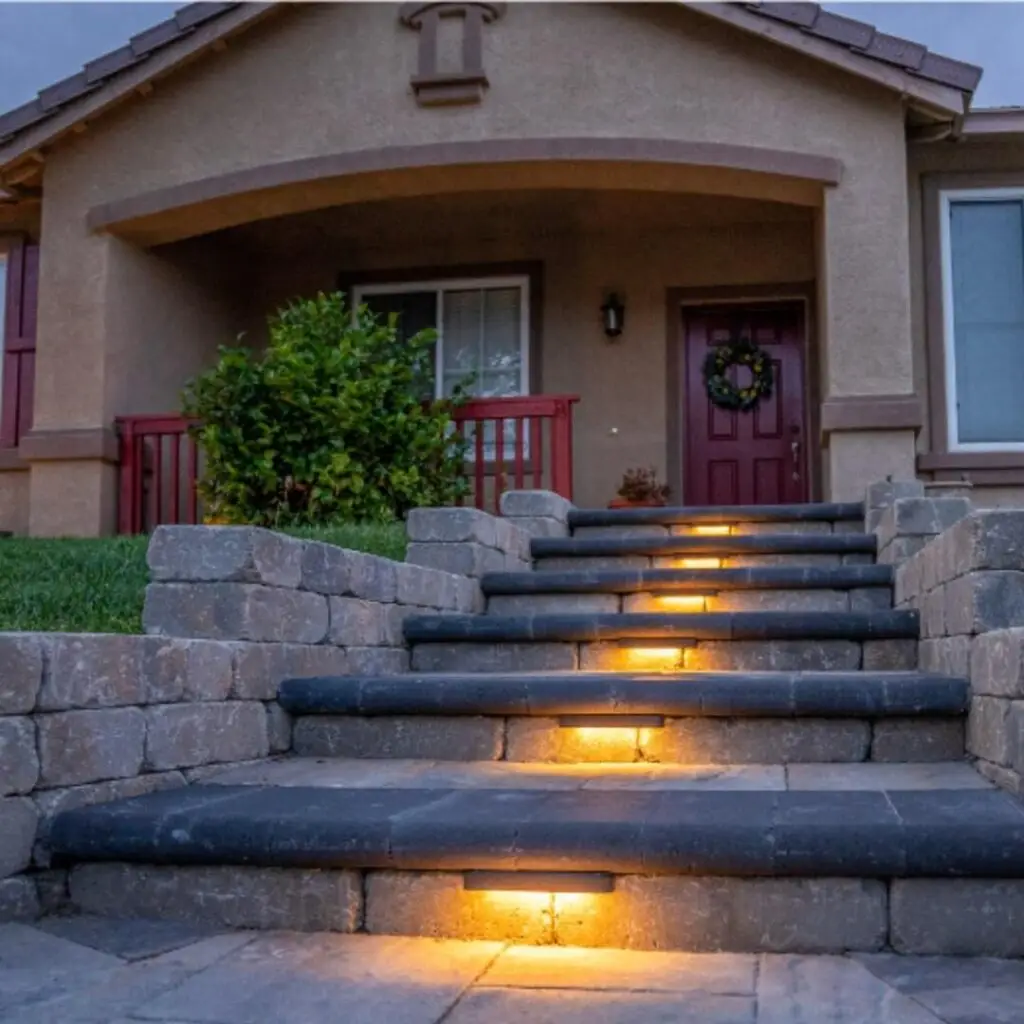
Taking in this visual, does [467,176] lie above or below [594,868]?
above

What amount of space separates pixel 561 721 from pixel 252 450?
4.15 m

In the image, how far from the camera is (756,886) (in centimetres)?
237

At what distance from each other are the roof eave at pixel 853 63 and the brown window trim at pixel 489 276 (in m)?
2.58

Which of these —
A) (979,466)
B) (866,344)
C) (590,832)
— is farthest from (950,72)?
(590,832)

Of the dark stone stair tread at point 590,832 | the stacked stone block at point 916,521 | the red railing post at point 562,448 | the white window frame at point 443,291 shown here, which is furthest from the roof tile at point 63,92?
the dark stone stair tread at point 590,832

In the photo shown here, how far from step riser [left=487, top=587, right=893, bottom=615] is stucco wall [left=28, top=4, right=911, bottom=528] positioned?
2.19 m

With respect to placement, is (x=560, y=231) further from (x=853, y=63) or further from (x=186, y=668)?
(x=186, y=668)

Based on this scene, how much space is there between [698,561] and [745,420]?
3425mm

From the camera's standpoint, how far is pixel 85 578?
5.06 metres

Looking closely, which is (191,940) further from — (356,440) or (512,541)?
(356,440)

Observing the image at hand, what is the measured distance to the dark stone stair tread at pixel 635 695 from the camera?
131 inches

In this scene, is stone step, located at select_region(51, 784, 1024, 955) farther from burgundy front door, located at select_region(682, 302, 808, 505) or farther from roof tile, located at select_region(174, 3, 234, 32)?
roof tile, located at select_region(174, 3, 234, 32)

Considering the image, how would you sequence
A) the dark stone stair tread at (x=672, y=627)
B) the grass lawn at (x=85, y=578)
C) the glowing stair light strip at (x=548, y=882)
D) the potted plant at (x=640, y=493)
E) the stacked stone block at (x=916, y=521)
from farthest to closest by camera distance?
the potted plant at (x=640, y=493) → the stacked stone block at (x=916, y=521) → the grass lawn at (x=85, y=578) → the dark stone stair tread at (x=672, y=627) → the glowing stair light strip at (x=548, y=882)

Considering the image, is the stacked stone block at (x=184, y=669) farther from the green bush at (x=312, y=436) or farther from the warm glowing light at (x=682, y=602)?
the green bush at (x=312, y=436)
